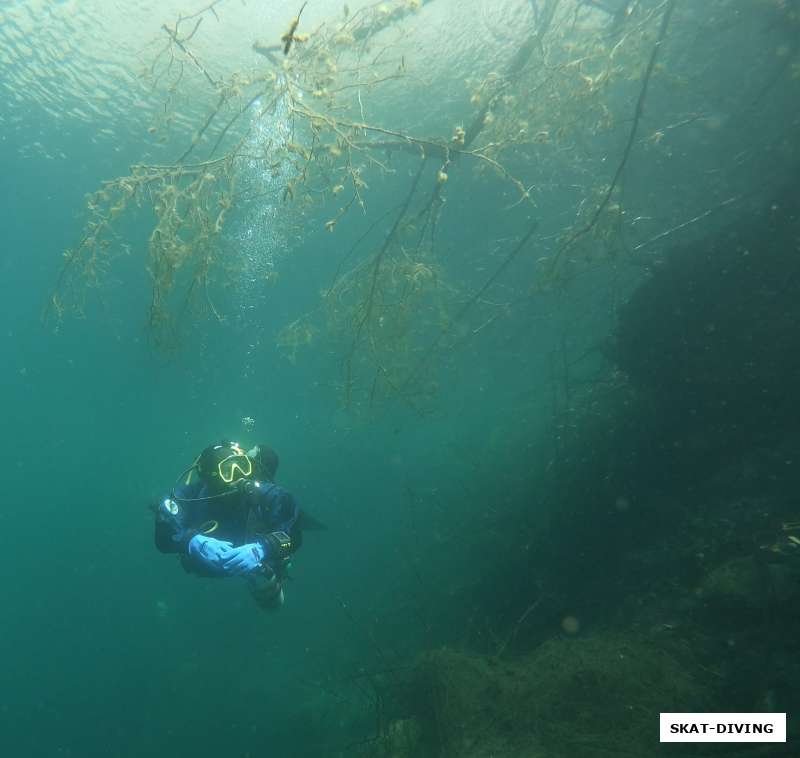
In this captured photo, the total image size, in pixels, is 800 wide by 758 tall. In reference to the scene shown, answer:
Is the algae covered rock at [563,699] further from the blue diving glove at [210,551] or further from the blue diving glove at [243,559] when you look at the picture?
the blue diving glove at [210,551]

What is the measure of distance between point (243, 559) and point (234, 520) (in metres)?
0.78

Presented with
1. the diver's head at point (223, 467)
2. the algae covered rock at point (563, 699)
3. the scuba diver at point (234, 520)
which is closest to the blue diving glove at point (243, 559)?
the scuba diver at point (234, 520)

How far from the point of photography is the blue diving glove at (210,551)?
4.32 m

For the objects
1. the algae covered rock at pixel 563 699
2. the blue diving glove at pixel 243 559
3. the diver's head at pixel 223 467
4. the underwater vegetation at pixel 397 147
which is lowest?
the algae covered rock at pixel 563 699

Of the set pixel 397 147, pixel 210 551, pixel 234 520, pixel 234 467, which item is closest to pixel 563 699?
pixel 210 551

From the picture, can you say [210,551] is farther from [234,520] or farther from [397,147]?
[397,147]

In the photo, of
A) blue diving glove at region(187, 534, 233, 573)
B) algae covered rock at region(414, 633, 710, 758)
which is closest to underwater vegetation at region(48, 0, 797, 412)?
blue diving glove at region(187, 534, 233, 573)

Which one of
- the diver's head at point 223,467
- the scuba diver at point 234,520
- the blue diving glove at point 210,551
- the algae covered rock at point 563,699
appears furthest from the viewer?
the diver's head at point 223,467

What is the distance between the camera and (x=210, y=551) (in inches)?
171

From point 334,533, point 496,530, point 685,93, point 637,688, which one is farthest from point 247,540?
point 334,533

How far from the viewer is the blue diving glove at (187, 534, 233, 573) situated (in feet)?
14.2

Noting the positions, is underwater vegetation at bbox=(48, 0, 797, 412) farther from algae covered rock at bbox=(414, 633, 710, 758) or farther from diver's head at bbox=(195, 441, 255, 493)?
algae covered rock at bbox=(414, 633, 710, 758)

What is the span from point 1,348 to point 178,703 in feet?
94.8

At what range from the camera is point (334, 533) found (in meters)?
22.0
